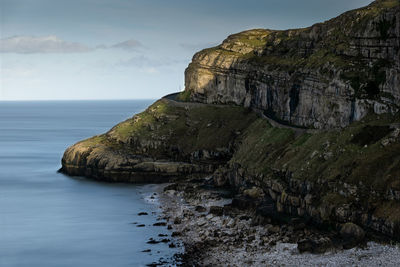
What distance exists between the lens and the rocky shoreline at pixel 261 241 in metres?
61.0

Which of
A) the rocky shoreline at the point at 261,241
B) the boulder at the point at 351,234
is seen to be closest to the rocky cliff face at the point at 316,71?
the rocky shoreline at the point at 261,241

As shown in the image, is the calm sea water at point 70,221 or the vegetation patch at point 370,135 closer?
the calm sea water at point 70,221

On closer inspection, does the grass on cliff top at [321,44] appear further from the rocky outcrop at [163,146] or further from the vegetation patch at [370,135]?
the vegetation patch at [370,135]

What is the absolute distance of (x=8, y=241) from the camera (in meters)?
78.9

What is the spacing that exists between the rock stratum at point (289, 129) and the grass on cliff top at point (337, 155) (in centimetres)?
19

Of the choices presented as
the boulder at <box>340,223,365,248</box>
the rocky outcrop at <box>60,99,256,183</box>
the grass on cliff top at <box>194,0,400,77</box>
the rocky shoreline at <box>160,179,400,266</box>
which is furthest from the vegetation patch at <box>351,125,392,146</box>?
the rocky outcrop at <box>60,99,256,183</box>

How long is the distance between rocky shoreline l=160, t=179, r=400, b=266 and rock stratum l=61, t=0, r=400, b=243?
2.38 metres

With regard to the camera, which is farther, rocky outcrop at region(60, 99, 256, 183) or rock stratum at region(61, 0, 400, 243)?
rocky outcrop at region(60, 99, 256, 183)

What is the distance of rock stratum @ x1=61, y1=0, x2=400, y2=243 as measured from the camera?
73.4 meters

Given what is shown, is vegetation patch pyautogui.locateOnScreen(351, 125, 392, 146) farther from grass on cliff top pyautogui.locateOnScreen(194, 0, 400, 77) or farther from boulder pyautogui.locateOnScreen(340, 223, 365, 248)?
grass on cliff top pyautogui.locateOnScreen(194, 0, 400, 77)

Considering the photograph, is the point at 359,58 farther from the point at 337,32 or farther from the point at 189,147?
the point at 189,147

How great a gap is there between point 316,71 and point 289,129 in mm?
10853

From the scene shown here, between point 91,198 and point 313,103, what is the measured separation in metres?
41.4

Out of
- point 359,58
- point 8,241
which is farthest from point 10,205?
point 359,58
